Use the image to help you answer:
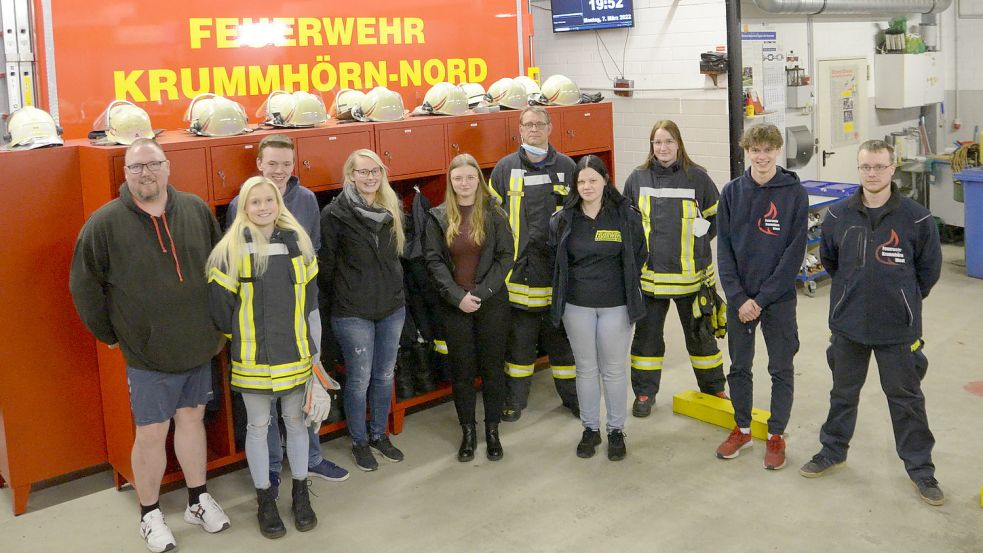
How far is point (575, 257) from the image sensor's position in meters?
4.81

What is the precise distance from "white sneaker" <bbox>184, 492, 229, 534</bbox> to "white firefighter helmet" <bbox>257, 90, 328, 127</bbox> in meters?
1.97

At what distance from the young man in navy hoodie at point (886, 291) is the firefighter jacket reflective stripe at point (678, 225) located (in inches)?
36.0

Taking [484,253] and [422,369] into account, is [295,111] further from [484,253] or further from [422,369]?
[422,369]

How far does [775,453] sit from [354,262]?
233cm

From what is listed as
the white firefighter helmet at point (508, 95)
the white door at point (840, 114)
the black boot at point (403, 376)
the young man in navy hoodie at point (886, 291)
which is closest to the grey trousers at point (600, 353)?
the young man in navy hoodie at point (886, 291)

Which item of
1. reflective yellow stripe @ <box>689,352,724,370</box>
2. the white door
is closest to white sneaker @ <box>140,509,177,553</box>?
reflective yellow stripe @ <box>689,352,724,370</box>

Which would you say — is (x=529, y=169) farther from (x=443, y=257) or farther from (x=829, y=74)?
(x=829, y=74)

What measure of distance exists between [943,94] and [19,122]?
10.2m

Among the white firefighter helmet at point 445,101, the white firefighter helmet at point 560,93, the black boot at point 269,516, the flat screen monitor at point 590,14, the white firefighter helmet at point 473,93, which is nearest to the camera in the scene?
the black boot at point 269,516

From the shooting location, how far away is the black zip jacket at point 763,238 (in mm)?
4551

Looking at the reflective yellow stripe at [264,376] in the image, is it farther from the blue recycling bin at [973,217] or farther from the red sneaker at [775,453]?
the blue recycling bin at [973,217]

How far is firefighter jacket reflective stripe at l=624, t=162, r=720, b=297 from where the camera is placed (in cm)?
528

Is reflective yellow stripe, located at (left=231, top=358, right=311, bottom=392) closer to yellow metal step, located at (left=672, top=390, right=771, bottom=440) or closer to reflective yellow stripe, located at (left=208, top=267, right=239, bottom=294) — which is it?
reflective yellow stripe, located at (left=208, top=267, right=239, bottom=294)

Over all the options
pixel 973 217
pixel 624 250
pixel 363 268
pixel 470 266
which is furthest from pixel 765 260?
pixel 973 217
